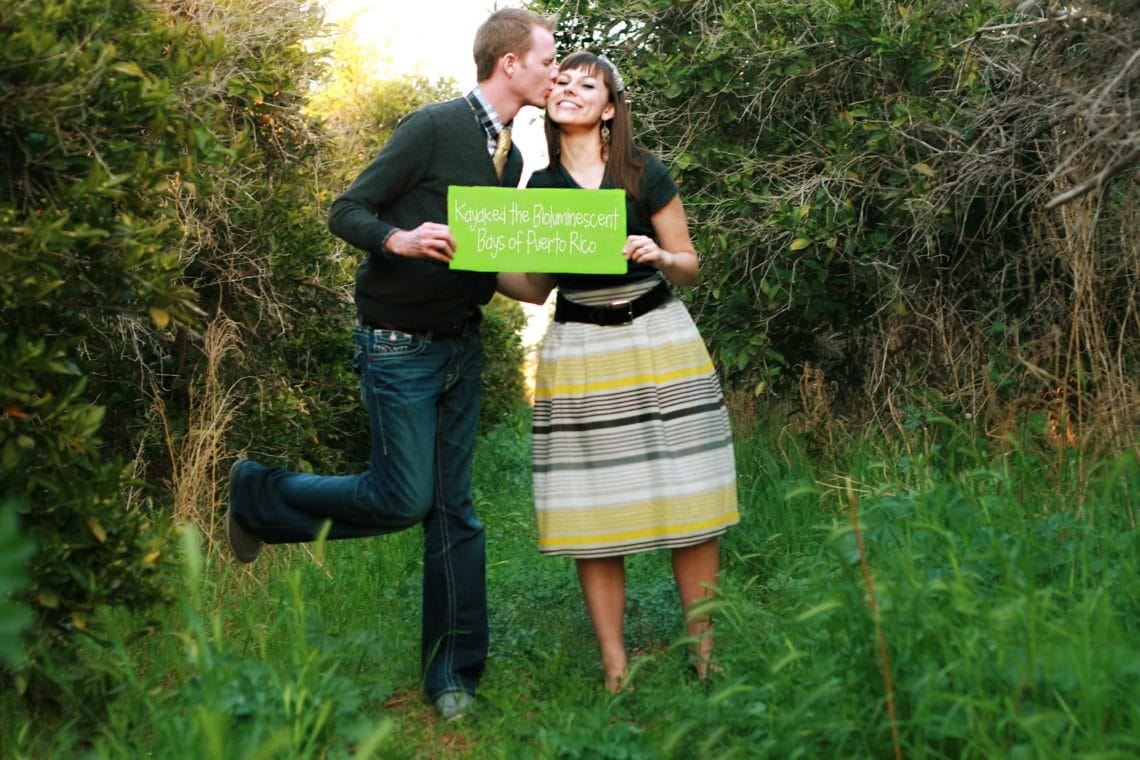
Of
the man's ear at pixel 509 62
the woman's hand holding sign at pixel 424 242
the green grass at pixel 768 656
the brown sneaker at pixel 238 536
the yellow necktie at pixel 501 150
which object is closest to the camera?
the green grass at pixel 768 656

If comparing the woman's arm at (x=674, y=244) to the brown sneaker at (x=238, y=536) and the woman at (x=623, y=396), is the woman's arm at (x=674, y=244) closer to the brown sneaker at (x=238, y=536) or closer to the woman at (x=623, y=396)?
the woman at (x=623, y=396)

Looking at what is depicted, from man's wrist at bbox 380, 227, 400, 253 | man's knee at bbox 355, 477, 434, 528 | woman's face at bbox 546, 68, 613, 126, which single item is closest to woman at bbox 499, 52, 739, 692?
woman's face at bbox 546, 68, 613, 126

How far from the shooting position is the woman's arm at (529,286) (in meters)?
4.52

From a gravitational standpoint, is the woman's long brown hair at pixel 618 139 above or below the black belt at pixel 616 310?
above

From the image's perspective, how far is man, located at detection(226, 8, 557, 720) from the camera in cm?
426

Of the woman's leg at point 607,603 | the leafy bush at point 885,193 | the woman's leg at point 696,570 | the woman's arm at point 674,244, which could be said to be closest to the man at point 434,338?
the woman's leg at point 607,603

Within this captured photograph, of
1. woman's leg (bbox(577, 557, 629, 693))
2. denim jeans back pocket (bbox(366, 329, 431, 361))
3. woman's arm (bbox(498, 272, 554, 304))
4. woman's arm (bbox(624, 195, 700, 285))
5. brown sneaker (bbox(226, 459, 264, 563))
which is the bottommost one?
woman's leg (bbox(577, 557, 629, 693))

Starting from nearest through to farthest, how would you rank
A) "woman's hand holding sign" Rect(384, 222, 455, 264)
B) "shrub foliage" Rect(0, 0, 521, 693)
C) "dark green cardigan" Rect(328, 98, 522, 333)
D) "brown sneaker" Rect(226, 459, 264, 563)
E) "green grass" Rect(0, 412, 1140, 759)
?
"green grass" Rect(0, 412, 1140, 759)
"shrub foliage" Rect(0, 0, 521, 693)
"woman's hand holding sign" Rect(384, 222, 455, 264)
"dark green cardigan" Rect(328, 98, 522, 333)
"brown sneaker" Rect(226, 459, 264, 563)

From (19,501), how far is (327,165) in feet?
14.4

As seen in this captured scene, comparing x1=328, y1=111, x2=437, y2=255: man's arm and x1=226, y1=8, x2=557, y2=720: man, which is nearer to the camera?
x1=328, y1=111, x2=437, y2=255: man's arm

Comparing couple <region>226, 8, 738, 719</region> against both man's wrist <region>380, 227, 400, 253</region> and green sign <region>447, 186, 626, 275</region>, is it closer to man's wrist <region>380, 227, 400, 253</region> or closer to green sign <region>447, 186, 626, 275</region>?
man's wrist <region>380, 227, 400, 253</region>

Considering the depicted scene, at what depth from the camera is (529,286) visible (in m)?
4.54

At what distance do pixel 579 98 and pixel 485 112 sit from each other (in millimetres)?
318

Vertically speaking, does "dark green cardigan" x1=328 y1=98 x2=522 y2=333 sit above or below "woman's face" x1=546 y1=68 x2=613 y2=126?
below
